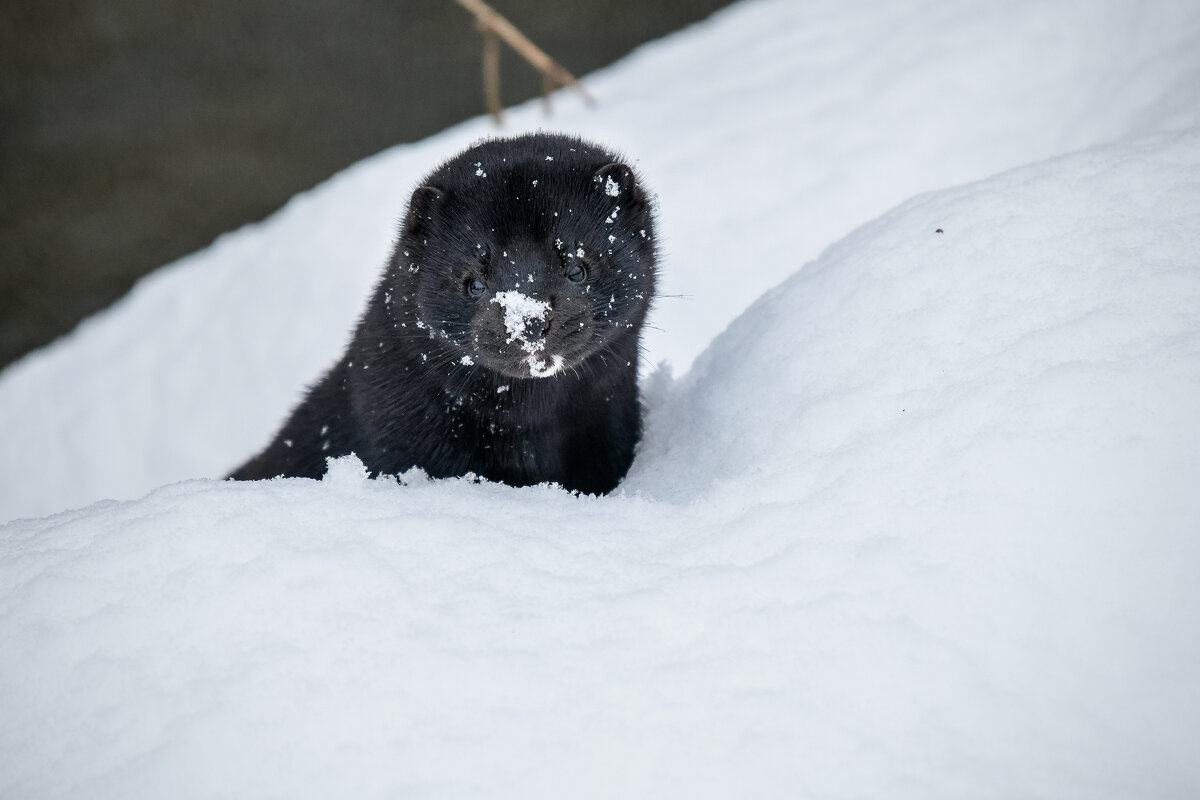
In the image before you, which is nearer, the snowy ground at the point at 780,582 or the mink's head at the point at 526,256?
the snowy ground at the point at 780,582

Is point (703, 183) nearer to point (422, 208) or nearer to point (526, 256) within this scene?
point (422, 208)

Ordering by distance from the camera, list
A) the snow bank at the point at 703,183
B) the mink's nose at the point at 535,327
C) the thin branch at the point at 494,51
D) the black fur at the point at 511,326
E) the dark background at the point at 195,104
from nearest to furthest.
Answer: the mink's nose at the point at 535,327 → the black fur at the point at 511,326 → the snow bank at the point at 703,183 → the thin branch at the point at 494,51 → the dark background at the point at 195,104

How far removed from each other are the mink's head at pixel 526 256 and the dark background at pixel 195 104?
6282 mm

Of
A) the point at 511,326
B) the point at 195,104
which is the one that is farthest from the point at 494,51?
the point at 511,326

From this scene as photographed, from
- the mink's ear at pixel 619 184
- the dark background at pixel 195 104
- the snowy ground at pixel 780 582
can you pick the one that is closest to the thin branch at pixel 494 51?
the dark background at pixel 195 104

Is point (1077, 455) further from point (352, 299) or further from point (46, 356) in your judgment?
point (46, 356)

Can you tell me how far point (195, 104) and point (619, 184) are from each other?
22.7ft

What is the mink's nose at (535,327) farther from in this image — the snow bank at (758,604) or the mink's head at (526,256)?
the snow bank at (758,604)

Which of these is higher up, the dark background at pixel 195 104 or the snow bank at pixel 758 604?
the dark background at pixel 195 104

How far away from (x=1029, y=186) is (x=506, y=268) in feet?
4.96

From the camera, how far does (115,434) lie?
6383 millimetres

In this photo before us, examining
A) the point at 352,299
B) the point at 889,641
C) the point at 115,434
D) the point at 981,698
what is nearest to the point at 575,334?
the point at 889,641

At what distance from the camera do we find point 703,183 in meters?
5.60

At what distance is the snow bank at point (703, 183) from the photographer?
16.5ft
